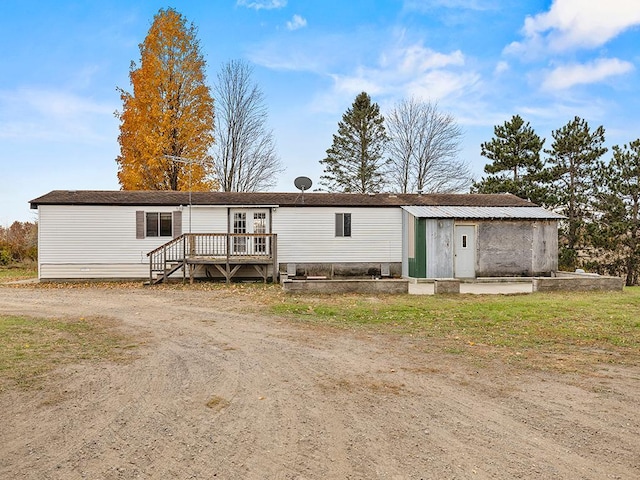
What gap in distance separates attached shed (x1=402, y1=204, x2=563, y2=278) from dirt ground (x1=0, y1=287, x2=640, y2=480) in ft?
33.5

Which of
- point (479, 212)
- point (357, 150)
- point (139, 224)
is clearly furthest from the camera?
point (357, 150)

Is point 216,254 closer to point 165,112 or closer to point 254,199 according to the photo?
point 254,199

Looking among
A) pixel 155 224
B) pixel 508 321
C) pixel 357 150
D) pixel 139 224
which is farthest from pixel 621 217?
pixel 139 224

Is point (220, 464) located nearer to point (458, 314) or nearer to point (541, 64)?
point (458, 314)

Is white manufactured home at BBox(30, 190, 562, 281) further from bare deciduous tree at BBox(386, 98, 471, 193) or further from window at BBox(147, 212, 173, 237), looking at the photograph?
bare deciduous tree at BBox(386, 98, 471, 193)

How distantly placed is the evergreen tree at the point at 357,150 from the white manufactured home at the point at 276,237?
50.2ft

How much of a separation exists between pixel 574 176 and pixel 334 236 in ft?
58.7

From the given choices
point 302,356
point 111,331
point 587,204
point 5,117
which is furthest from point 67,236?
point 587,204

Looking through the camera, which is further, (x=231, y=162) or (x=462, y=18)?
(x=231, y=162)

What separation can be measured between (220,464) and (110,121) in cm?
2407

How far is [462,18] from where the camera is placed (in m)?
17.3

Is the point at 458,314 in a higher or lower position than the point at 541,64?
lower

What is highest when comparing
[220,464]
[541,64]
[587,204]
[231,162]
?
[541,64]

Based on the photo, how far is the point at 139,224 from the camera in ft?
54.9
